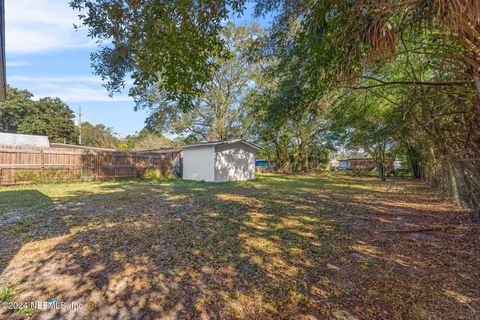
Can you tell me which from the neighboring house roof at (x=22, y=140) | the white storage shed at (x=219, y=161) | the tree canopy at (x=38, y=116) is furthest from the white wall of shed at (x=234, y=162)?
the tree canopy at (x=38, y=116)

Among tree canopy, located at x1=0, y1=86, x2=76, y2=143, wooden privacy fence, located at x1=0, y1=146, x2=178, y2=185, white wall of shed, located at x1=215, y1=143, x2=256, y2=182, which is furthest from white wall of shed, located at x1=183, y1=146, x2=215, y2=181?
tree canopy, located at x1=0, y1=86, x2=76, y2=143

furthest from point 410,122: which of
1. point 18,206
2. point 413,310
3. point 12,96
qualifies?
point 12,96

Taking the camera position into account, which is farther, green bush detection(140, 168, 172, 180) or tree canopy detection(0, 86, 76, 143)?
tree canopy detection(0, 86, 76, 143)

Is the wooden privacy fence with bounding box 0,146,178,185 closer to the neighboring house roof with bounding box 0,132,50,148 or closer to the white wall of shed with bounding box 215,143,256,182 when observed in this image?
the white wall of shed with bounding box 215,143,256,182

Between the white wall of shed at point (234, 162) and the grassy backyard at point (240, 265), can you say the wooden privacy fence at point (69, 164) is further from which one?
the grassy backyard at point (240, 265)

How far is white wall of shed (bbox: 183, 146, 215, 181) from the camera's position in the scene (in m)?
13.4

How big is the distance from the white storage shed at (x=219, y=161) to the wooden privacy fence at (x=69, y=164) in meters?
2.06

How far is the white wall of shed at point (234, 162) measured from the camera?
13.5 metres

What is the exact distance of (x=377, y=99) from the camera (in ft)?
28.2

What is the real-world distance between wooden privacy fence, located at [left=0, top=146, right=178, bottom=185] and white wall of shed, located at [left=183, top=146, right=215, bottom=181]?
1.60 m

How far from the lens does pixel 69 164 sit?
11219mm

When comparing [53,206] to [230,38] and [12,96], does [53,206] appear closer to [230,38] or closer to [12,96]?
[230,38]

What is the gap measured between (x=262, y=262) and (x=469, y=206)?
17.0 ft

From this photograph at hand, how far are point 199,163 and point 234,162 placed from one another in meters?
2.07
